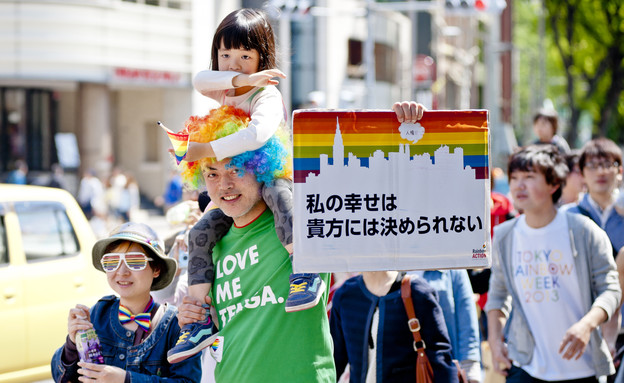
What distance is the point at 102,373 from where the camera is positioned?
133 inches

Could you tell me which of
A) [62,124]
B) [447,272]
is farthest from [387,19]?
[447,272]

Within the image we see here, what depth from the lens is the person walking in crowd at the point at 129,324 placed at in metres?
3.50

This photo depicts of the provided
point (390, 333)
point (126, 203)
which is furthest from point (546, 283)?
point (126, 203)

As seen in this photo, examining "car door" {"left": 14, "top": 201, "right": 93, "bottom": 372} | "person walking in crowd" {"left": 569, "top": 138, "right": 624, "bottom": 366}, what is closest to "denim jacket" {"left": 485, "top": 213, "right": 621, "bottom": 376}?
"person walking in crowd" {"left": 569, "top": 138, "right": 624, "bottom": 366}

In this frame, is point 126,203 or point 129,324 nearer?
point 129,324

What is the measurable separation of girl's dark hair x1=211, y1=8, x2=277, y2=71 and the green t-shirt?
578 mm

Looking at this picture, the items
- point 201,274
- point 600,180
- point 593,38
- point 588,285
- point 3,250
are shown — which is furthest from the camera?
point 593,38

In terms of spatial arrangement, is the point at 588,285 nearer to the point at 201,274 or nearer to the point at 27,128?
the point at 201,274

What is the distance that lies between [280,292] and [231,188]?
399mm

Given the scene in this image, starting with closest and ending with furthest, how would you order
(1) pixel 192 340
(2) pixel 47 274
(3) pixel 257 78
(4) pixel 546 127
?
1. (3) pixel 257 78
2. (1) pixel 192 340
3. (2) pixel 47 274
4. (4) pixel 546 127

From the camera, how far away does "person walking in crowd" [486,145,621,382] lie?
4.54 meters

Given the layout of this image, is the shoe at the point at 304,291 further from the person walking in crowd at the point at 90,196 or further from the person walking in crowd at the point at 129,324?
the person walking in crowd at the point at 90,196

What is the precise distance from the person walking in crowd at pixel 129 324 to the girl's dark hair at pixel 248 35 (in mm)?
910

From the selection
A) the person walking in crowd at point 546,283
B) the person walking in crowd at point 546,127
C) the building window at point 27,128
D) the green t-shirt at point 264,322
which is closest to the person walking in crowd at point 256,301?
the green t-shirt at point 264,322
